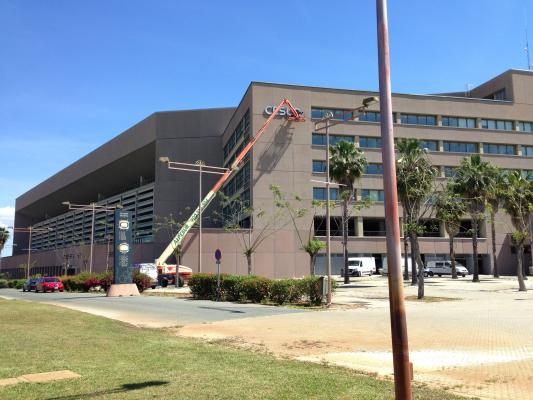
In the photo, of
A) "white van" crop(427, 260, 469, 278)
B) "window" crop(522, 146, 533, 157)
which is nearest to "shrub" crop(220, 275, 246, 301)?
"white van" crop(427, 260, 469, 278)

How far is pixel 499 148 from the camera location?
233 feet

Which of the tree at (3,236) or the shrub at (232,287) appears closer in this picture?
the shrub at (232,287)

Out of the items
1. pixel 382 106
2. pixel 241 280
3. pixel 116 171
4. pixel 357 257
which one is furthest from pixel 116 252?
pixel 116 171

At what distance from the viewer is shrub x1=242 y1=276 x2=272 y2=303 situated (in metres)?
26.6

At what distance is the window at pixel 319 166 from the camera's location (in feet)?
207

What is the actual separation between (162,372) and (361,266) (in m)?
57.2

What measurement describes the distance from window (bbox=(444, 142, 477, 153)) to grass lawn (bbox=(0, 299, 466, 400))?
63625 millimetres

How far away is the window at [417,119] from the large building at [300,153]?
0.13m

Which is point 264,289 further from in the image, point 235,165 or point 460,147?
point 460,147

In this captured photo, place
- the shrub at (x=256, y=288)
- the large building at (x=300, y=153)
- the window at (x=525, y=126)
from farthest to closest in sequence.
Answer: the window at (x=525, y=126) < the large building at (x=300, y=153) < the shrub at (x=256, y=288)

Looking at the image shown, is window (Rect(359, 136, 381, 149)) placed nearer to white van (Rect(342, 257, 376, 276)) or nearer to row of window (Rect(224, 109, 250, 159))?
white van (Rect(342, 257, 376, 276))

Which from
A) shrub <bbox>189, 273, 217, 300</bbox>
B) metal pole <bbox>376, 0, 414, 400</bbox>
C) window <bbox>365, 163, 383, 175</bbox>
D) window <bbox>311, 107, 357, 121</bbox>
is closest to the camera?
metal pole <bbox>376, 0, 414, 400</bbox>

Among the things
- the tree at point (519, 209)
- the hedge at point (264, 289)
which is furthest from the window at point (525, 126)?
the hedge at point (264, 289)

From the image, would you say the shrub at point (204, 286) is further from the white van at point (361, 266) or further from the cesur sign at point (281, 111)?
the white van at point (361, 266)
